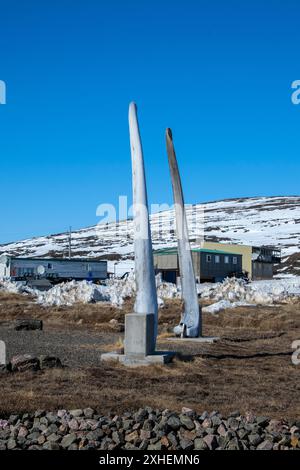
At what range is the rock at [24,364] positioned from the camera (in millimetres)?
11198

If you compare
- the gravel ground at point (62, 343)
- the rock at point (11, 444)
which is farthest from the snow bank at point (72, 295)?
the rock at point (11, 444)

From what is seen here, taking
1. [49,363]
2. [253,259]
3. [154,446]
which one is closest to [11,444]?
[154,446]

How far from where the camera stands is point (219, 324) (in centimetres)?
2403

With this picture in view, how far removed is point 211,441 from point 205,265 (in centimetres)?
5362

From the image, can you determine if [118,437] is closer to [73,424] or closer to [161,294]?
[73,424]

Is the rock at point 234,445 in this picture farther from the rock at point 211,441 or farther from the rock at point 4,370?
the rock at point 4,370

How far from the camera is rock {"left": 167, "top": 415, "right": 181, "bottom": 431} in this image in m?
7.27

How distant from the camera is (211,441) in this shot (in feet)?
22.1

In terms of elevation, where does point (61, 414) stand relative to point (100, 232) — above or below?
below

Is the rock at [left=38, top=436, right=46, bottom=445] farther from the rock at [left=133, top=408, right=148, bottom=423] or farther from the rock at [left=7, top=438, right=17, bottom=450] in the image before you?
the rock at [left=133, top=408, right=148, bottom=423]

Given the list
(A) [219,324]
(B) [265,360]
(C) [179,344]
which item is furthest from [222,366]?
(A) [219,324]
